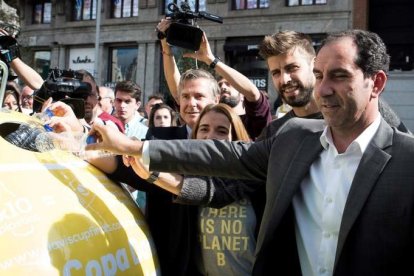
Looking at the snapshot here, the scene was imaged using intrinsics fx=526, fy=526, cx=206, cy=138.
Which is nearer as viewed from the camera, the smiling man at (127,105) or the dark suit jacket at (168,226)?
the dark suit jacket at (168,226)

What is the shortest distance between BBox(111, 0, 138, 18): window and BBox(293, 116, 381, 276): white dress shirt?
22.6 m

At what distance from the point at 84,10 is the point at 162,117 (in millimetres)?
20869

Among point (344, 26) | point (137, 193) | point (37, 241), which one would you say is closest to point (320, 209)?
point (37, 241)

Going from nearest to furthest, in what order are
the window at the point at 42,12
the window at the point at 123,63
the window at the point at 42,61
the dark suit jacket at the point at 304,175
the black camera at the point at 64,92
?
the dark suit jacket at the point at 304,175 < the black camera at the point at 64,92 < the window at the point at 123,63 < the window at the point at 42,61 < the window at the point at 42,12

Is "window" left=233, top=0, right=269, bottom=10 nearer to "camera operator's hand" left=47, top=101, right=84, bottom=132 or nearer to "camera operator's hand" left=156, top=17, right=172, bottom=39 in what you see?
"camera operator's hand" left=156, top=17, right=172, bottom=39

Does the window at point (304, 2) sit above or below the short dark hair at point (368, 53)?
above

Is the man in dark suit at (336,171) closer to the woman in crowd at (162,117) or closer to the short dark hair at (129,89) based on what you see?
the short dark hair at (129,89)

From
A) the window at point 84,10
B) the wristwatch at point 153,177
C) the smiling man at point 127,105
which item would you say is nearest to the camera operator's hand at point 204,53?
the wristwatch at point 153,177

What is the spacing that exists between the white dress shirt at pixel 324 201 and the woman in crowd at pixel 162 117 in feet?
12.8

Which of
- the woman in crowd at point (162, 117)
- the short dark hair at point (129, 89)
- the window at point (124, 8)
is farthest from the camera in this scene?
the window at point (124, 8)

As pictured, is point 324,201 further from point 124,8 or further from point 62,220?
point 124,8

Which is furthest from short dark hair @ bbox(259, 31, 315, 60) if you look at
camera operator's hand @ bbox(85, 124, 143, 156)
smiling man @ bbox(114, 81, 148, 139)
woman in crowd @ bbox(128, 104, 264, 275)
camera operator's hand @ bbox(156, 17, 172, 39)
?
smiling man @ bbox(114, 81, 148, 139)

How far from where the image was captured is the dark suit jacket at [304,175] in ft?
5.41

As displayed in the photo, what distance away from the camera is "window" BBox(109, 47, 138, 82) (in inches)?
925
